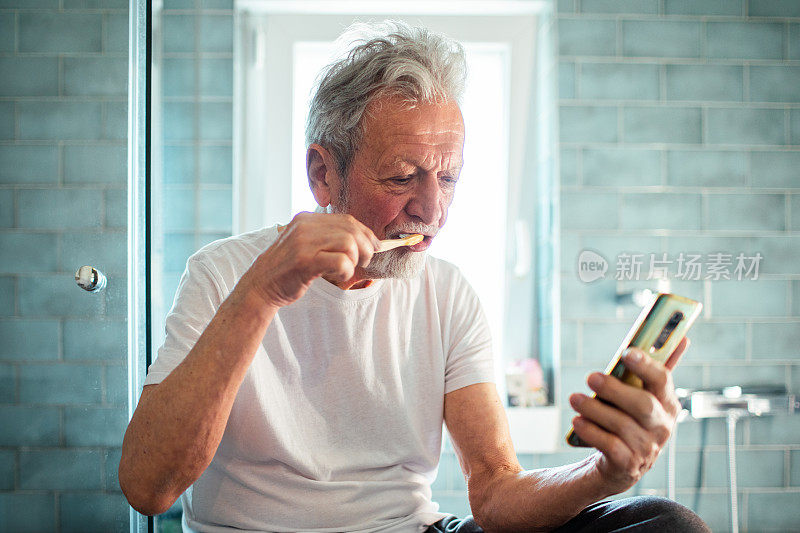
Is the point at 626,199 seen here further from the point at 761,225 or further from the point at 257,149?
the point at 257,149

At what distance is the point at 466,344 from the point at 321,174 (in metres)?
0.39

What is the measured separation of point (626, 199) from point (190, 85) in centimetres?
141

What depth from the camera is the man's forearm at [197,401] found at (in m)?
0.93

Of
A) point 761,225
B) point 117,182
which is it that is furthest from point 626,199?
point 117,182

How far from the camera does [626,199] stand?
7.64 ft

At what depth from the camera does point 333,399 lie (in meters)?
1.21

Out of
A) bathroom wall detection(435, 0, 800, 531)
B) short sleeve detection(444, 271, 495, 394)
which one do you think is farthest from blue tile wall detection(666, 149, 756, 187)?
short sleeve detection(444, 271, 495, 394)

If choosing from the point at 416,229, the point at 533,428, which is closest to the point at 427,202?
the point at 416,229

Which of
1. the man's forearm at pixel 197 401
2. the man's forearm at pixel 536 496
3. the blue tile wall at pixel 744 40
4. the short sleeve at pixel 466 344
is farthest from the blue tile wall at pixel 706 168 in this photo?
the man's forearm at pixel 197 401

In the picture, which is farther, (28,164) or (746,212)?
(746,212)

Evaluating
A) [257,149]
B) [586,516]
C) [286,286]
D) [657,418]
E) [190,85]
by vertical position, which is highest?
[190,85]

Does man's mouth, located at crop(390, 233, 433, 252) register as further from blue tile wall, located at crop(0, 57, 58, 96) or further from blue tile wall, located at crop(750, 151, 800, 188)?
blue tile wall, located at crop(750, 151, 800, 188)

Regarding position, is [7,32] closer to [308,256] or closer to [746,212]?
[308,256]


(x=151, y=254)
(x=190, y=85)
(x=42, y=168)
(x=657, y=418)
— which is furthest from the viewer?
(x=190, y=85)
